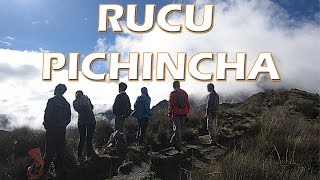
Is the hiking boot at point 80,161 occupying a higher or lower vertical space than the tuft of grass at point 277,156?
lower

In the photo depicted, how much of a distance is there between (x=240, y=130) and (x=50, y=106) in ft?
16.4

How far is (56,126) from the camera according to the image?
9.94 m

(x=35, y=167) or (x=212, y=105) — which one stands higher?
(x=212, y=105)

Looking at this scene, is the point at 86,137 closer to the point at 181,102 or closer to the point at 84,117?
the point at 84,117

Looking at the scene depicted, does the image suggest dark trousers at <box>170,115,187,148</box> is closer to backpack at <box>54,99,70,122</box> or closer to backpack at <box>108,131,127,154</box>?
backpack at <box>108,131,127,154</box>

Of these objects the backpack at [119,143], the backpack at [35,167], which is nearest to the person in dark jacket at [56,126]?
the backpack at [35,167]

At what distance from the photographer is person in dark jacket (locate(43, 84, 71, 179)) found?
9930 millimetres

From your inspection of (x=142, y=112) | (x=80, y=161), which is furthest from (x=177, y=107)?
(x=80, y=161)

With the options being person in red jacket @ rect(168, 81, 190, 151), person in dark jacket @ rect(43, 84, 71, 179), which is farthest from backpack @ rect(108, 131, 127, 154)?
person in dark jacket @ rect(43, 84, 71, 179)

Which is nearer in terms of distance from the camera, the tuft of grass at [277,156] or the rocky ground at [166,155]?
the tuft of grass at [277,156]

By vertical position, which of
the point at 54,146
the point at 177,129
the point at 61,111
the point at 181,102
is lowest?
the point at 54,146

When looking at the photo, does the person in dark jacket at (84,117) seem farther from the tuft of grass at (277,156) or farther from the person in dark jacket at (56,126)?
the tuft of grass at (277,156)

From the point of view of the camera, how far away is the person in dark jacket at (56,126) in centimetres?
993

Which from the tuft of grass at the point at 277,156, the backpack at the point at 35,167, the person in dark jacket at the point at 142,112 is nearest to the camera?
the tuft of grass at the point at 277,156
